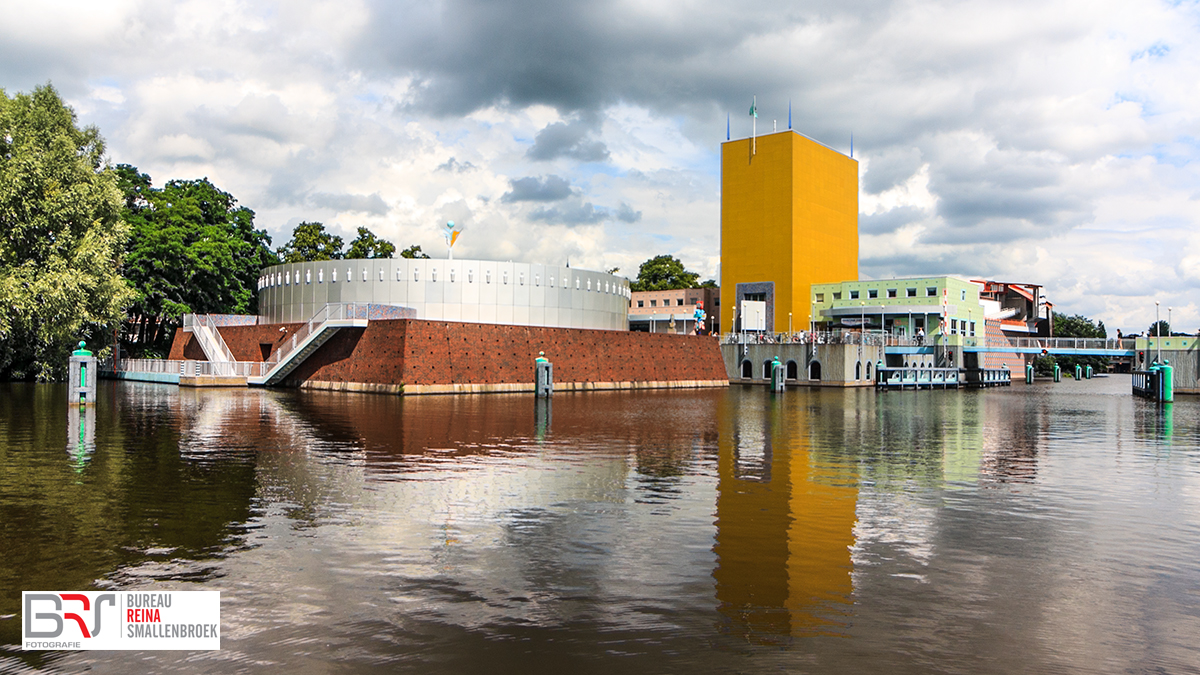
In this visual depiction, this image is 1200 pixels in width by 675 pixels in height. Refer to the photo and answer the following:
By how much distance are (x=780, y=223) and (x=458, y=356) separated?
46529 mm

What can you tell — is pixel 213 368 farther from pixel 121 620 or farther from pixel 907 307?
pixel 907 307

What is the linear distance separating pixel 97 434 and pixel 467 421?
412 inches

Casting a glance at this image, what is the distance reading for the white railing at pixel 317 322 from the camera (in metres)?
44.9

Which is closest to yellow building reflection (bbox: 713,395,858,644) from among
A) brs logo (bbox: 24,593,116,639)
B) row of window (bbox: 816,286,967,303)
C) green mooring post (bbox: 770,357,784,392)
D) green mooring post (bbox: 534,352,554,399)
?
brs logo (bbox: 24,593,116,639)

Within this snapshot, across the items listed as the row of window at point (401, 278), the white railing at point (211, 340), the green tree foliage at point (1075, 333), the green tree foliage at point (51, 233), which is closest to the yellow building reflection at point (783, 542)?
the row of window at point (401, 278)

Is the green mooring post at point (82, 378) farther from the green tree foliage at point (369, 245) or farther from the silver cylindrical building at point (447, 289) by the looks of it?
the green tree foliage at point (369, 245)

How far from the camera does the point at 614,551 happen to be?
30.7 feet

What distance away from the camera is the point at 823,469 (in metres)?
16.5

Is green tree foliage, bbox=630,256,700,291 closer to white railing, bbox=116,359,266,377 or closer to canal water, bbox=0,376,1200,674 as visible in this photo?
white railing, bbox=116,359,266,377

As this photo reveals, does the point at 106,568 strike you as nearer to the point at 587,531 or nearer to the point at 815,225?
the point at 587,531

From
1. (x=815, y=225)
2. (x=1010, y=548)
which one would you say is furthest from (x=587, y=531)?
(x=815, y=225)

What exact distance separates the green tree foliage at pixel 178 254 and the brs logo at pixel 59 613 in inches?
2171

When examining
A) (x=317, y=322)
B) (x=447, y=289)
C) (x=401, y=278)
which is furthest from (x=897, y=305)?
(x=317, y=322)

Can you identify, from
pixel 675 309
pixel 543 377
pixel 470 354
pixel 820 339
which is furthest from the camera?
pixel 675 309
